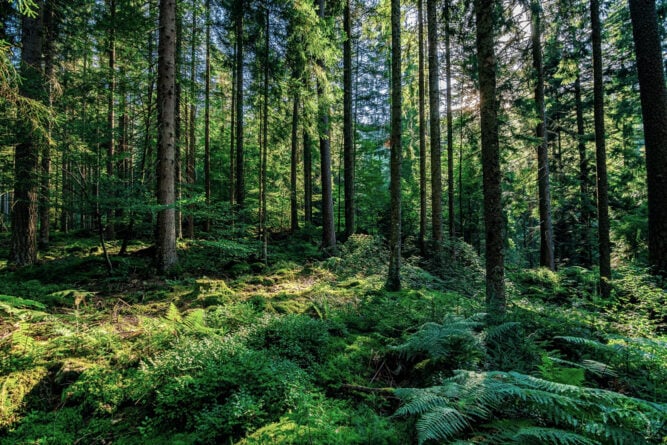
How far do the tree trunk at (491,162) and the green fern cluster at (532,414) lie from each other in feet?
9.18

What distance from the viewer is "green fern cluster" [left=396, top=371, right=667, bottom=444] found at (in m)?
1.80

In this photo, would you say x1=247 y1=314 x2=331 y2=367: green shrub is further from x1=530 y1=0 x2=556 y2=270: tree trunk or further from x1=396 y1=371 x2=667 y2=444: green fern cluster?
x1=530 y1=0 x2=556 y2=270: tree trunk

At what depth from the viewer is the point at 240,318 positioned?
440cm

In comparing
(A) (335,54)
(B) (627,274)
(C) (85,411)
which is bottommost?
(C) (85,411)

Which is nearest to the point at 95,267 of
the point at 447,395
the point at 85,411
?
the point at 85,411

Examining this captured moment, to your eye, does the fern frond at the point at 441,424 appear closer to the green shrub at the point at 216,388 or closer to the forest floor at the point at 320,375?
the forest floor at the point at 320,375

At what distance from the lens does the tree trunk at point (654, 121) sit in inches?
230

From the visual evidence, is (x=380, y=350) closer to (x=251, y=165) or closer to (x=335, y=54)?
(x=335, y=54)

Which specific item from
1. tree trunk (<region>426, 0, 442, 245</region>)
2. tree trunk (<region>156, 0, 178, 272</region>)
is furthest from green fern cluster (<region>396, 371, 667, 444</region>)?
tree trunk (<region>426, 0, 442, 245</region>)

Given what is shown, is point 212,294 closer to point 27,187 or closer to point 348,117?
point 27,187

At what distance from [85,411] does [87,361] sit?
66 cm

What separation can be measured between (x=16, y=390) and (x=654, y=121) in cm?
1096

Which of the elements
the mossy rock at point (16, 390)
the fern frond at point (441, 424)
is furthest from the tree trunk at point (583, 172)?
the mossy rock at point (16, 390)

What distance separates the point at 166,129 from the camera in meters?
7.79
